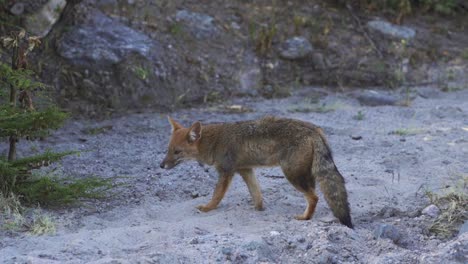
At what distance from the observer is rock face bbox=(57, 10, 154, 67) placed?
1141 cm

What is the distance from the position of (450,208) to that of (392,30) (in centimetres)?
729

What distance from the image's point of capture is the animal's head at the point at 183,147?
8180 mm

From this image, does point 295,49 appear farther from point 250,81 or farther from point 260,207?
point 260,207

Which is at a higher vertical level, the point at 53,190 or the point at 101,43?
the point at 101,43

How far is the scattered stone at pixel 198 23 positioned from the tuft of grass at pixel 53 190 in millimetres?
5646

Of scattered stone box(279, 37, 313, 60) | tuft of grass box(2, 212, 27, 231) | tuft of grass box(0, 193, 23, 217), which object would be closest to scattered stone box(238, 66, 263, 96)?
scattered stone box(279, 37, 313, 60)

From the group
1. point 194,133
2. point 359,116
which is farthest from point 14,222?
point 359,116

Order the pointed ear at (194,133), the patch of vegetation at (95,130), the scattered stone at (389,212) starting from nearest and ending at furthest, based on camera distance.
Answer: the scattered stone at (389,212) < the pointed ear at (194,133) < the patch of vegetation at (95,130)

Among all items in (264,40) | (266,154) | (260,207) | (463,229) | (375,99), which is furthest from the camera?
(264,40)

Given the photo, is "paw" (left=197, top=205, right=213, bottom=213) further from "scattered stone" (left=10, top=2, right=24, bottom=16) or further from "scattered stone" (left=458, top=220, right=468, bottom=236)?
→ "scattered stone" (left=10, top=2, right=24, bottom=16)

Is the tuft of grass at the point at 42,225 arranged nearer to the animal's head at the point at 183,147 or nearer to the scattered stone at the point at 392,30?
the animal's head at the point at 183,147

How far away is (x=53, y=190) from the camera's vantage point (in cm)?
767

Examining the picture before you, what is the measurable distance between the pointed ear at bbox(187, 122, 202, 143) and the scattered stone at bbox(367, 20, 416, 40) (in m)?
6.73

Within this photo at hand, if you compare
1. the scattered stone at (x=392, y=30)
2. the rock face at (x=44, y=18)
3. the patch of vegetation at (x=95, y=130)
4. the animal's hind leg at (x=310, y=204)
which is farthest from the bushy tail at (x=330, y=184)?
the scattered stone at (x=392, y=30)
